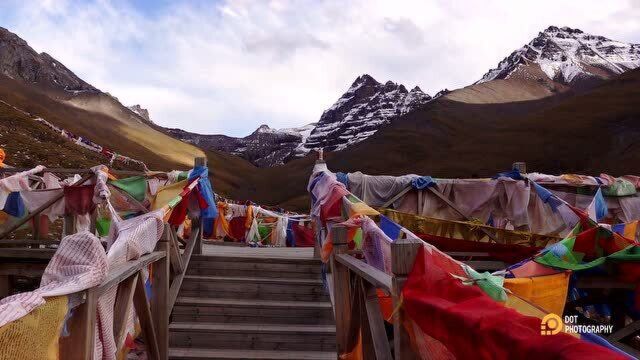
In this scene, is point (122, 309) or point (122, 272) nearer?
point (122, 272)

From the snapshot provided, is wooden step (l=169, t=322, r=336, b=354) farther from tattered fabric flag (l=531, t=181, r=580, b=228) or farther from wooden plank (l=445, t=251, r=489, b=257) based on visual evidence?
tattered fabric flag (l=531, t=181, r=580, b=228)

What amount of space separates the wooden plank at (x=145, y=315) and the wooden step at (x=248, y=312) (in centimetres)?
172

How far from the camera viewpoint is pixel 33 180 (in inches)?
408

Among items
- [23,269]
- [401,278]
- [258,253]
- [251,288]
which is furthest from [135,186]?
[401,278]

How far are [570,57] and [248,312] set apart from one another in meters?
119

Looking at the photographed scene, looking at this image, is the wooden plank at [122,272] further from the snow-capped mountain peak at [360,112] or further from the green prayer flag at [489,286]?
the snow-capped mountain peak at [360,112]

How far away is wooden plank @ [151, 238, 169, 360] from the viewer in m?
4.89

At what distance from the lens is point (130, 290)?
11.4ft

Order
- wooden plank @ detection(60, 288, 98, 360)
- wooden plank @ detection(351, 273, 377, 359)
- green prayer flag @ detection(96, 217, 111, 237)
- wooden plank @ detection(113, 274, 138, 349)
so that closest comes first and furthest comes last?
wooden plank @ detection(60, 288, 98, 360) → wooden plank @ detection(113, 274, 138, 349) → wooden plank @ detection(351, 273, 377, 359) → green prayer flag @ detection(96, 217, 111, 237)

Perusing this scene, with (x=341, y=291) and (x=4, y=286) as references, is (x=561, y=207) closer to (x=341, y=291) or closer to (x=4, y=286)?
(x=341, y=291)

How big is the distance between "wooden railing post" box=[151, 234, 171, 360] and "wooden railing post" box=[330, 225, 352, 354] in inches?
64.2

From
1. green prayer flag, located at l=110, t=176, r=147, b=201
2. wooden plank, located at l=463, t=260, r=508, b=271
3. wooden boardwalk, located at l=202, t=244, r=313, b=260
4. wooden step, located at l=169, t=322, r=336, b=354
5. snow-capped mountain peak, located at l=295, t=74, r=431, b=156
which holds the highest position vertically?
snow-capped mountain peak, located at l=295, t=74, r=431, b=156

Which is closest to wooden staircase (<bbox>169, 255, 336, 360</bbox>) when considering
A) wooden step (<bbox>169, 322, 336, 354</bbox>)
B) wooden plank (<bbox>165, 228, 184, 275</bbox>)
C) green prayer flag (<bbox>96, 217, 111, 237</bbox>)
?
wooden step (<bbox>169, 322, 336, 354</bbox>)

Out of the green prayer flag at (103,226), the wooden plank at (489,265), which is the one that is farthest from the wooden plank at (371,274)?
the green prayer flag at (103,226)
